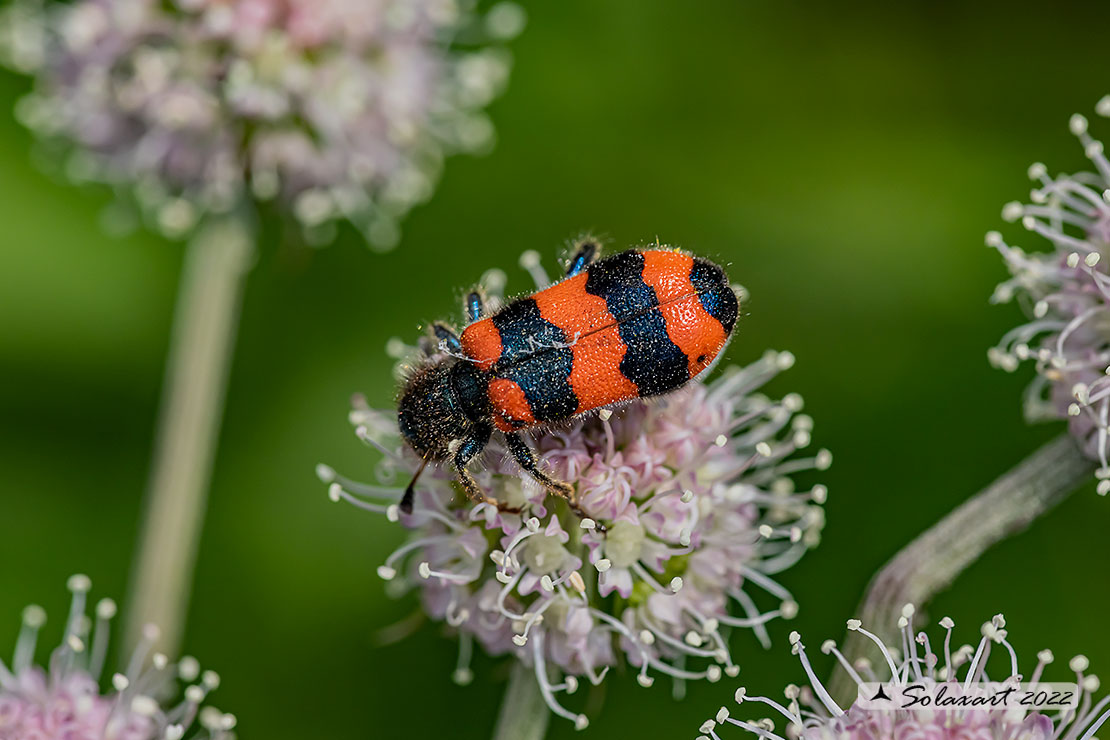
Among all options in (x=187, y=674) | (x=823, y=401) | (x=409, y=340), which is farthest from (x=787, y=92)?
(x=187, y=674)

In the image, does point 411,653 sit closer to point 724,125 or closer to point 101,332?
point 101,332

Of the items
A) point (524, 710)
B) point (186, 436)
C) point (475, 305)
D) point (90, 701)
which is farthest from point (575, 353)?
point (186, 436)

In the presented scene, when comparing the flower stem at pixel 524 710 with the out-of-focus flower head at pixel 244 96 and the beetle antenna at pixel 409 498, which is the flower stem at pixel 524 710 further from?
the out-of-focus flower head at pixel 244 96

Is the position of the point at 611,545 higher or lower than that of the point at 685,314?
lower

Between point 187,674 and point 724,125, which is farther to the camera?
point 724,125

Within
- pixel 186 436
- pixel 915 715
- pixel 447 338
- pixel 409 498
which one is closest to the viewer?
pixel 915 715

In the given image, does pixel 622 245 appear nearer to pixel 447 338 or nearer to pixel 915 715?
pixel 447 338

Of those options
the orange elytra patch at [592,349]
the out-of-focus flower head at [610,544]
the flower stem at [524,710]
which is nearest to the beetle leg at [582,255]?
the orange elytra patch at [592,349]
